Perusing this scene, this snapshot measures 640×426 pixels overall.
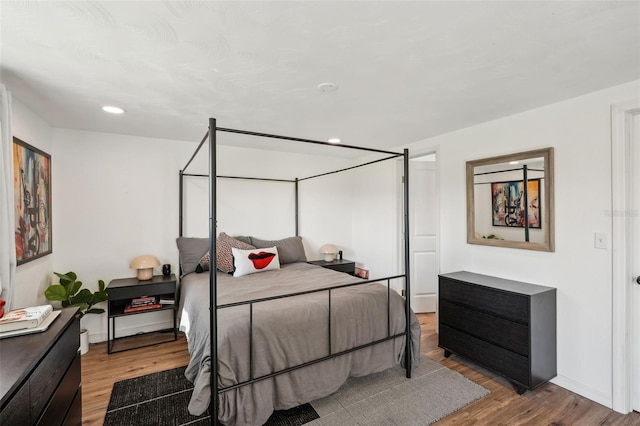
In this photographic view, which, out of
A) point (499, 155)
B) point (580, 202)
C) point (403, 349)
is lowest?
point (403, 349)

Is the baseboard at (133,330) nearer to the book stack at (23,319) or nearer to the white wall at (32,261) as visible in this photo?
the white wall at (32,261)

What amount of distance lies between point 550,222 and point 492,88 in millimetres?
1174

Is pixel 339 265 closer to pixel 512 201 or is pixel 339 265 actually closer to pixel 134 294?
pixel 512 201

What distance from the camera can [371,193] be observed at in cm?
446

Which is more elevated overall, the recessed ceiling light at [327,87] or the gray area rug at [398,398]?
the recessed ceiling light at [327,87]

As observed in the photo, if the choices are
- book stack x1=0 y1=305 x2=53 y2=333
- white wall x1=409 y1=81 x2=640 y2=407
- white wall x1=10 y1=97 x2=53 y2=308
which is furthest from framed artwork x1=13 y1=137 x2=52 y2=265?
white wall x1=409 y1=81 x2=640 y2=407

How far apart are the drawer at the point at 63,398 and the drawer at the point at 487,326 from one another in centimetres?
279

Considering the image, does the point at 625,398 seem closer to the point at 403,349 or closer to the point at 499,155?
the point at 403,349

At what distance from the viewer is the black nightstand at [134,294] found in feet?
9.46

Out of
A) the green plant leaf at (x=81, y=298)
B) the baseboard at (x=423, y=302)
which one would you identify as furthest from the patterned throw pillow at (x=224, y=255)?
the baseboard at (x=423, y=302)

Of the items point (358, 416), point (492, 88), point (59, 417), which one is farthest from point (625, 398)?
point (59, 417)

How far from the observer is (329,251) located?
13.7 ft

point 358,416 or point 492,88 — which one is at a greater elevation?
point 492,88

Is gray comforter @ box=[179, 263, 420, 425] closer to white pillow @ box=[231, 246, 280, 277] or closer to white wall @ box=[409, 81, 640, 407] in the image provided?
white pillow @ box=[231, 246, 280, 277]
